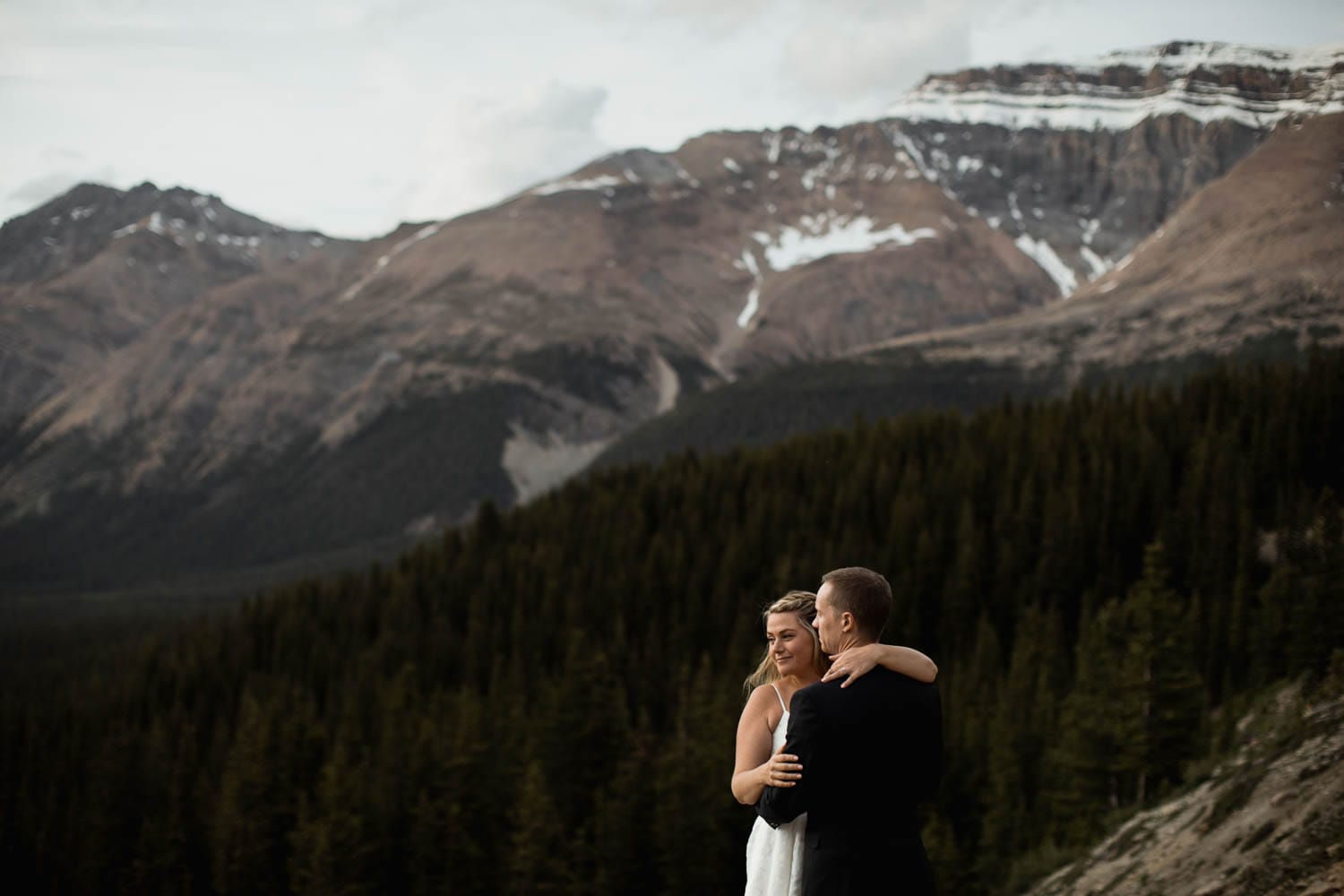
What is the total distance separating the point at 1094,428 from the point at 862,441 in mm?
26845

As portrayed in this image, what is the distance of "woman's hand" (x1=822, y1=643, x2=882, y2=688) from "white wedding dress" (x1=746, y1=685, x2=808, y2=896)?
21.8 inches

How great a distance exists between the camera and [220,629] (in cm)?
13900

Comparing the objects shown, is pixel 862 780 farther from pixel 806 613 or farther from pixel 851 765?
pixel 806 613

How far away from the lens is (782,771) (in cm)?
857

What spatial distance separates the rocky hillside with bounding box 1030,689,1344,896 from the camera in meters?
20.6

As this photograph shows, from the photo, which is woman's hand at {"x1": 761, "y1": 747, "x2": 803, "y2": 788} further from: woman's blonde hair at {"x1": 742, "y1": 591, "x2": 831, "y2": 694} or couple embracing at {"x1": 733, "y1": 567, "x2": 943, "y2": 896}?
woman's blonde hair at {"x1": 742, "y1": 591, "x2": 831, "y2": 694}

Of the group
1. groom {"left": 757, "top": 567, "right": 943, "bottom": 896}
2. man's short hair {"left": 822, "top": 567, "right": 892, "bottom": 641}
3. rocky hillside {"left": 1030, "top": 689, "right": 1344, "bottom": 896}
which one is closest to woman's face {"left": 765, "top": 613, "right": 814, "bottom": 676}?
man's short hair {"left": 822, "top": 567, "right": 892, "bottom": 641}

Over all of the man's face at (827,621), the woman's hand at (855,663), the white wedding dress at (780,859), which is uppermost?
the man's face at (827,621)

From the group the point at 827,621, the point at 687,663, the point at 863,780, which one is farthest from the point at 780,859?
the point at 687,663

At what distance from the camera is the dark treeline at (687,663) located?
5822 cm

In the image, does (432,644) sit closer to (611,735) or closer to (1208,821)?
(611,735)

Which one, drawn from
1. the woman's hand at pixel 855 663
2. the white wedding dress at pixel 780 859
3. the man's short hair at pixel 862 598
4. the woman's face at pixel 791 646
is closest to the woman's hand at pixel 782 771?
the white wedding dress at pixel 780 859

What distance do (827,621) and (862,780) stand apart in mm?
1079

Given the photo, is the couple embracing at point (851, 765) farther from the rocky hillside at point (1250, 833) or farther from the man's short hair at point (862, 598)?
the rocky hillside at point (1250, 833)
